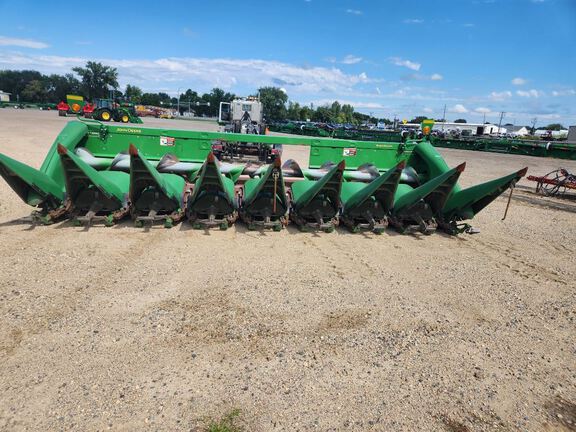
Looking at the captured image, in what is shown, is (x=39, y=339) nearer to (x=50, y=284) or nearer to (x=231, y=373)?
(x=50, y=284)

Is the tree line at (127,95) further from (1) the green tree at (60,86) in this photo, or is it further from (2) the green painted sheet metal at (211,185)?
(2) the green painted sheet metal at (211,185)

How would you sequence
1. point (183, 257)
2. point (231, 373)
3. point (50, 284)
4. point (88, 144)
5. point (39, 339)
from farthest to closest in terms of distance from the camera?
point (88, 144) → point (183, 257) → point (50, 284) → point (39, 339) → point (231, 373)

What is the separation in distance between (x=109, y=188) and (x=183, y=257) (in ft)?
5.28

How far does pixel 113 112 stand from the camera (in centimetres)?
3359

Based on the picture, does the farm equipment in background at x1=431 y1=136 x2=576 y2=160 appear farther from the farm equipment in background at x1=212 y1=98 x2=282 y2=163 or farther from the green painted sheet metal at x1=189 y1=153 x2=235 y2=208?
the green painted sheet metal at x1=189 y1=153 x2=235 y2=208

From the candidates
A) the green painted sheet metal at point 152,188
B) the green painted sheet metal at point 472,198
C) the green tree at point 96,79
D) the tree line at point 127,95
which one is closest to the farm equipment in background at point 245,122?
the green painted sheet metal at point 152,188

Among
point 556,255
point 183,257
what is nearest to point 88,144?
point 183,257

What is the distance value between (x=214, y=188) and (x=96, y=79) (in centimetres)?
9657

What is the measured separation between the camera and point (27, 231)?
4.85 metres

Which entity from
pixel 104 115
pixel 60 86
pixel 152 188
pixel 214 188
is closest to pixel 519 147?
pixel 214 188

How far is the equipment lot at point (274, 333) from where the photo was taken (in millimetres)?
2281

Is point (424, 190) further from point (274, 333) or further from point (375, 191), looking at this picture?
point (274, 333)

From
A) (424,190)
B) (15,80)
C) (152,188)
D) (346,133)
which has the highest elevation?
(15,80)

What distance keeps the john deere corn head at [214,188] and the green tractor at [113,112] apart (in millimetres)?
30403
